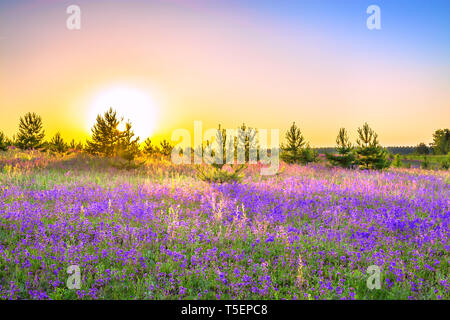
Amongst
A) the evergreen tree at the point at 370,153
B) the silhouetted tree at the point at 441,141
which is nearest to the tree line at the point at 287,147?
the evergreen tree at the point at 370,153

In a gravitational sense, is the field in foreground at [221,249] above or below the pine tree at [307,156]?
below

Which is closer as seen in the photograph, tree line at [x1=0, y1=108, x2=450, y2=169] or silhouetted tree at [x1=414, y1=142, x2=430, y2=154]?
tree line at [x1=0, y1=108, x2=450, y2=169]

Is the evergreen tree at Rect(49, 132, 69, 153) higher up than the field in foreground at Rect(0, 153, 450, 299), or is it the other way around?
the evergreen tree at Rect(49, 132, 69, 153)

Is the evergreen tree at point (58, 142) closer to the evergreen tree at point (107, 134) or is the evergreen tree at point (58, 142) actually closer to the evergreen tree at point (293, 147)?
the evergreen tree at point (107, 134)

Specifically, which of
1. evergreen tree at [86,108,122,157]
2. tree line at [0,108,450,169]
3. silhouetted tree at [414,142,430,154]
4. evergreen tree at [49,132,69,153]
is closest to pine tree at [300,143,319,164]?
tree line at [0,108,450,169]

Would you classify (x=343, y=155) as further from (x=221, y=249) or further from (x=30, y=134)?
A: (x=30, y=134)

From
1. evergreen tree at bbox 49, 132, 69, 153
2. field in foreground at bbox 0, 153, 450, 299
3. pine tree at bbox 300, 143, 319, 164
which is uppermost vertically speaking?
evergreen tree at bbox 49, 132, 69, 153

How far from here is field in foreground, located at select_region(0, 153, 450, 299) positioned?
3871 millimetres

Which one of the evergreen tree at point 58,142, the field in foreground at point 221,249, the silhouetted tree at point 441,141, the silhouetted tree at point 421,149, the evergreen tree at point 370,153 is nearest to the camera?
the field in foreground at point 221,249

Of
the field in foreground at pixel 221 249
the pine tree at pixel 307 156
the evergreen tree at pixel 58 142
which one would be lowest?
the field in foreground at pixel 221 249

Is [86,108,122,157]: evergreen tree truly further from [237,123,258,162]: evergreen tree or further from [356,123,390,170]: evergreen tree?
[356,123,390,170]: evergreen tree

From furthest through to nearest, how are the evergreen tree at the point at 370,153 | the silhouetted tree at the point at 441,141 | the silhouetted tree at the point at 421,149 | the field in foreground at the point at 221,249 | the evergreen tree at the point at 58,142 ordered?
A: the silhouetted tree at the point at 421,149, the silhouetted tree at the point at 441,141, the evergreen tree at the point at 58,142, the evergreen tree at the point at 370,153, the field in foreground at the point at 221,249

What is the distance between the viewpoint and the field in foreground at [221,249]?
3.87 meters
